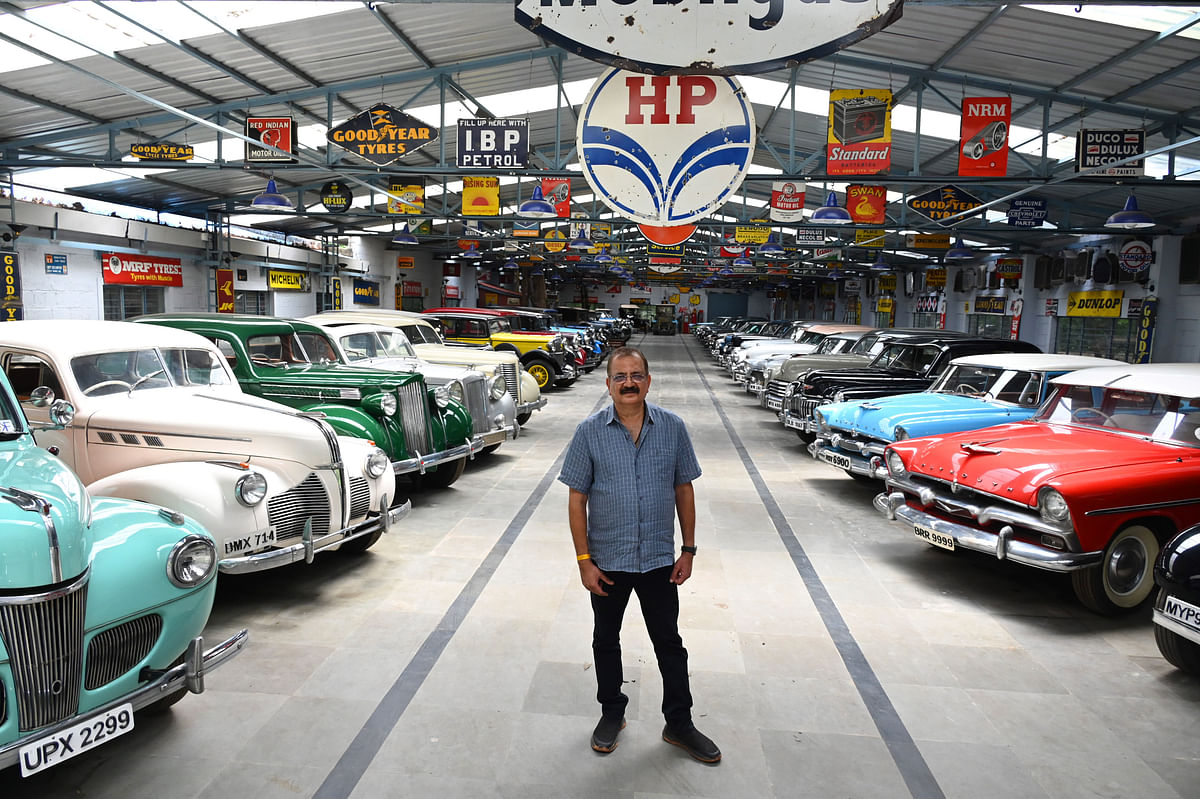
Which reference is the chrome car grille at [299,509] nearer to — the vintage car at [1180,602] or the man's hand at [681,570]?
the man's hand at [681,570]

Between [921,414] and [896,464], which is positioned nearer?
[896,464]

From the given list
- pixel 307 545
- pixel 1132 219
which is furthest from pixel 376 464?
pixel 1132 219

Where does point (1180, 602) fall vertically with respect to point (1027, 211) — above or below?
below

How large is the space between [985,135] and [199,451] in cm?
1109

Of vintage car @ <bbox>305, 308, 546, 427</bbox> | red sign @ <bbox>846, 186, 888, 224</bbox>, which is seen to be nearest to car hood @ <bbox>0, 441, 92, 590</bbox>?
vintage car @ <bbox>305, 308, 546, 427</bbox>

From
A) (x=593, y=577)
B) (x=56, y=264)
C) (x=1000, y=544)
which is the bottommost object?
(x=1000, y=544)

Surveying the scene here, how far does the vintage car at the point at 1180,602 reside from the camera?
4203 millimetres

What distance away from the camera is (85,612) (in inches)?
118

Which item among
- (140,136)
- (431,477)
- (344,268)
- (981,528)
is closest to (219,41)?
(140,136)

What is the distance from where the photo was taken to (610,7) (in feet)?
12.4

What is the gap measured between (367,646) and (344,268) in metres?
29.4

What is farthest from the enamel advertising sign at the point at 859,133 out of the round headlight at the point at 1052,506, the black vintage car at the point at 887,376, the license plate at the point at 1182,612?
the license plate at the point at 1182,612

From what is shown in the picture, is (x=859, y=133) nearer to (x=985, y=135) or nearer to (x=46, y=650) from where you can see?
(x=985, y=135)

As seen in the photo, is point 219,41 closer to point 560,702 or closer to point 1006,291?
point 560,702
